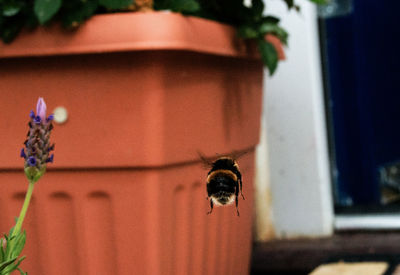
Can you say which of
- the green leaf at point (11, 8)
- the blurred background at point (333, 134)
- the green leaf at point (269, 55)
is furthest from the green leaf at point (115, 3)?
the blurred background at point (333, 134)

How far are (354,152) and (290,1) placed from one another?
0.66 meters

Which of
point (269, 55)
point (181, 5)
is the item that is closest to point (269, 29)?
point (269, 55)

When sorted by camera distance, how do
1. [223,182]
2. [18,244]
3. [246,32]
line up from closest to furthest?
[223,182], [18,244], [246,32]

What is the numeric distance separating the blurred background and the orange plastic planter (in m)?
0.50

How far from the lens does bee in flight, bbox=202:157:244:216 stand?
39cm

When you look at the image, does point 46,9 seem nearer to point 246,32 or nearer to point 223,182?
point 246,32

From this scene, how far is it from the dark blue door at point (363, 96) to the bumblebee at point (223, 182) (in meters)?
1.02

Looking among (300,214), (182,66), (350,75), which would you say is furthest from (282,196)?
(182,66)

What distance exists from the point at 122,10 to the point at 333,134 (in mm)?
795

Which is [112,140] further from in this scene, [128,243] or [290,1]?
[290,1]

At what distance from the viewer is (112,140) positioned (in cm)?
72

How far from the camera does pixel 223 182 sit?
405mm

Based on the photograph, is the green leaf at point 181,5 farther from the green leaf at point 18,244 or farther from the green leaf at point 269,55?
the green leaf at point 18,244

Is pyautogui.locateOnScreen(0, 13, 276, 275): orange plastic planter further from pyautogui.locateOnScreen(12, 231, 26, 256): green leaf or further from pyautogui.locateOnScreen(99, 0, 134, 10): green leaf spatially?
pyautogui.locateOnScreen(12, 231, 26, 256): green leaf
